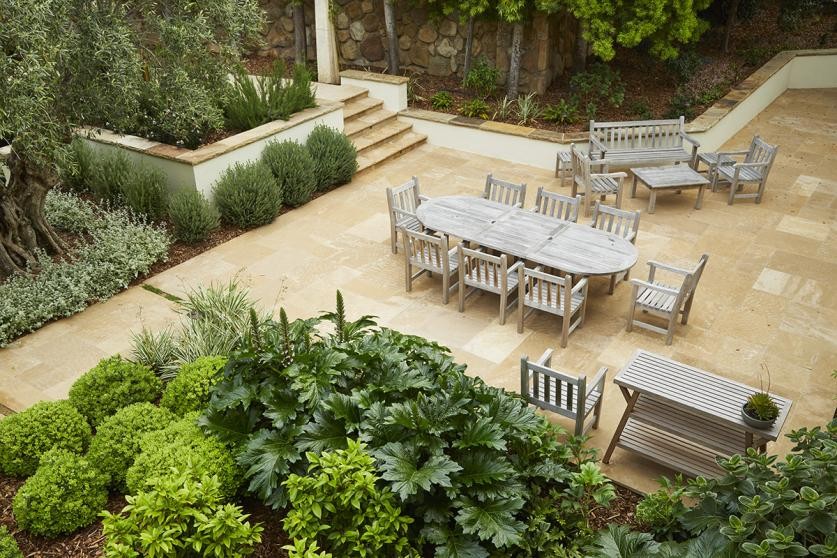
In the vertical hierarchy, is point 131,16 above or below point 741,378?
above

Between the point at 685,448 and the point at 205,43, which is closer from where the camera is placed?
the point at 685,448

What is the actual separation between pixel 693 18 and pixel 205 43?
7000 mm

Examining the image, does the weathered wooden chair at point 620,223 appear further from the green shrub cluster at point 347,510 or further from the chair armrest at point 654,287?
the green shrub cluster at point 347,510

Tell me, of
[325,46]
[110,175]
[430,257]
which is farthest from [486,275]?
[325,46]

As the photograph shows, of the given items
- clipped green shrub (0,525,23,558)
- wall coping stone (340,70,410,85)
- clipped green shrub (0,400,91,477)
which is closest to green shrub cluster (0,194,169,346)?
clipped green shrub (0,400,91,477)

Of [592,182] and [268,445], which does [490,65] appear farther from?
[268,445]

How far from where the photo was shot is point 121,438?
4770 mm

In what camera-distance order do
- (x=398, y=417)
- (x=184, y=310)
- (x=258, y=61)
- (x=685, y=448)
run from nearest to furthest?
(x=398, y=417) → (x=685, y=448) → (x=184, y=310) → (x=258, y=61)

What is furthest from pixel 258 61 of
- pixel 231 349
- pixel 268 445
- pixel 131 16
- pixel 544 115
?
pixel 268 445

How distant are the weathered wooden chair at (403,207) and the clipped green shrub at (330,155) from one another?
181 cm

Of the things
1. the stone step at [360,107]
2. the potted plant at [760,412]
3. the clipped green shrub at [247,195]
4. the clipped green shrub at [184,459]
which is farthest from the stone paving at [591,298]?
the clipped green shrub at [184,459]

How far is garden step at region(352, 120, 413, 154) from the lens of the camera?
10.9m

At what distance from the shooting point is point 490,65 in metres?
12.2

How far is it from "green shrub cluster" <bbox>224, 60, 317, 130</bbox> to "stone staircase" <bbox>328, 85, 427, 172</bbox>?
43.5 inches
